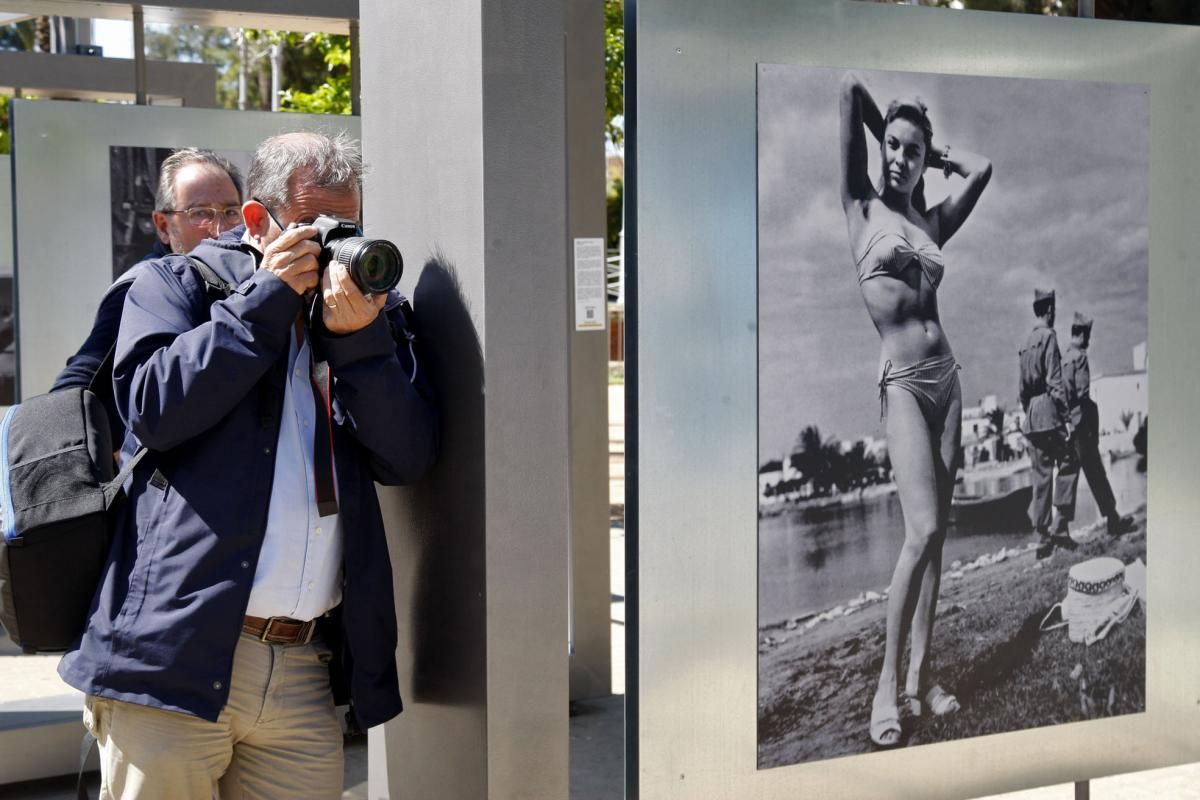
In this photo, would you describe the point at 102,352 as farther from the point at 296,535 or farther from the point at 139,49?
the point at 139,49

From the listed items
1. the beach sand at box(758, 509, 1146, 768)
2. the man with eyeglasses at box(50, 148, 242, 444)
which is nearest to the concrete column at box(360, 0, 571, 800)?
the beach sand at box(758, 509, 1146, 768)

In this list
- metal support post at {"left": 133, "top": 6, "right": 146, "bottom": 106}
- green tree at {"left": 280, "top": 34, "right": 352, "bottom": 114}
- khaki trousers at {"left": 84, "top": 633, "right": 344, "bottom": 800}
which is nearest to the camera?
khaki trousers at {"left": 84, "top": 633, "right": 344, "bottom": 800}

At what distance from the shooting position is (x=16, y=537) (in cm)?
252

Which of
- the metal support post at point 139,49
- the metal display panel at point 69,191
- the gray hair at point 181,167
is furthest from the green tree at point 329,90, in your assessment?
the gray hair at point 181,167

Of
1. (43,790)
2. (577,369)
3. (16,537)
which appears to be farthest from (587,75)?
(16,537)

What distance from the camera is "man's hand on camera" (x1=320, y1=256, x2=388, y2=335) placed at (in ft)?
7.88

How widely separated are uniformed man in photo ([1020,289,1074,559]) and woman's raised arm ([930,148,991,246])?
0.92ft

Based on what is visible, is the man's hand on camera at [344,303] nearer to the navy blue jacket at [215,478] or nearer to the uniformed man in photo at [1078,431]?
the navy blue jacket at [215,478]

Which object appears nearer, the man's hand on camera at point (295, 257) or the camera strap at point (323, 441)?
the man's hand on camera at point (295, 257)

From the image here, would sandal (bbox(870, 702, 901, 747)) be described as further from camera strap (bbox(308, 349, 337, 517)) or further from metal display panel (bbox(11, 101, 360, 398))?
metal display panel (bbox(11, 101, 360, 398))

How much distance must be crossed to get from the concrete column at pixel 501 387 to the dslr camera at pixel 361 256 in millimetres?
179

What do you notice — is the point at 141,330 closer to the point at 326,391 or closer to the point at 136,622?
the point at 326,391

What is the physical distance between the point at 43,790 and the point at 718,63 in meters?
3.59

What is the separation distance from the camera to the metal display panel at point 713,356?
2.80 metres
